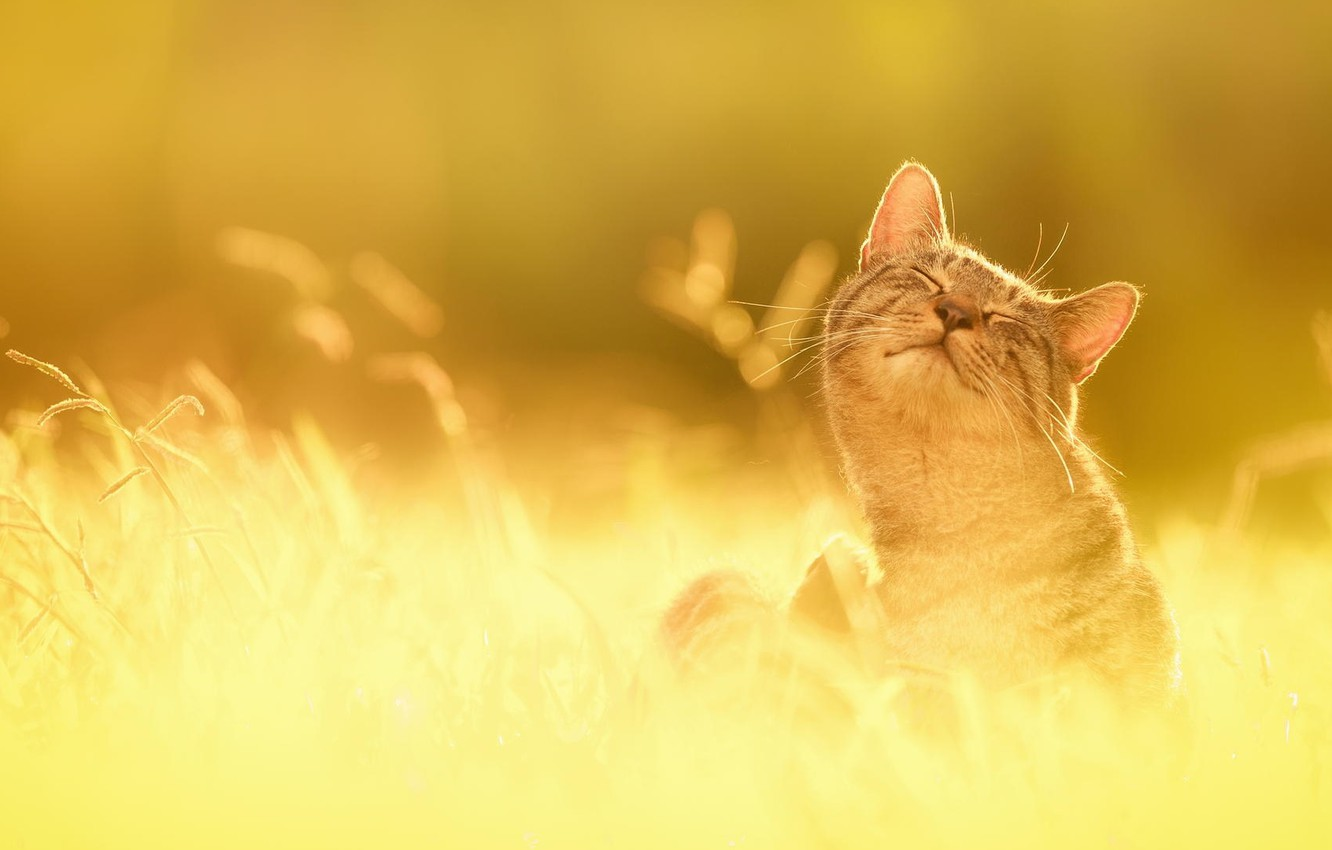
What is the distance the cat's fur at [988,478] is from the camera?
2.53m

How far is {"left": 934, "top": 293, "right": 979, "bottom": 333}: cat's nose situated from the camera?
295cm

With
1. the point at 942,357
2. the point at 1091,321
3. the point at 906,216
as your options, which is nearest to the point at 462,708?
the point at 942,357

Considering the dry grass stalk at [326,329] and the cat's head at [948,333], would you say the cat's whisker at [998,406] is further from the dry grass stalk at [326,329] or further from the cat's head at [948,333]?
the dry grass stalk at [326,329]

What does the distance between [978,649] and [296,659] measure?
1.46m

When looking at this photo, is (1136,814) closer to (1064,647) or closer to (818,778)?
(818,778)

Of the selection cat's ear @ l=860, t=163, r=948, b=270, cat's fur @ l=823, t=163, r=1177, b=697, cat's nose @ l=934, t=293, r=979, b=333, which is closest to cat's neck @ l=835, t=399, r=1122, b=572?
cat's fur @ l=823, t=163, r=1177, b=697

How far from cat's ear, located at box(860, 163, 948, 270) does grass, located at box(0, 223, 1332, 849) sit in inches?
29.6

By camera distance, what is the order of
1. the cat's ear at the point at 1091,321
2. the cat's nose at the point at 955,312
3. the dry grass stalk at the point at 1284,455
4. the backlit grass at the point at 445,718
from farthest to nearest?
the cat's ear at the point at 1091,321 < the cat's nose at the point at 955,312 < the dry grass stalk at the point at 1284,455 < the backlit grass at the point at 445,718

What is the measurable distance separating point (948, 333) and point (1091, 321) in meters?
0.55

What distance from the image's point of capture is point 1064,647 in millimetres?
2482

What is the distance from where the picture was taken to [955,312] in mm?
2961

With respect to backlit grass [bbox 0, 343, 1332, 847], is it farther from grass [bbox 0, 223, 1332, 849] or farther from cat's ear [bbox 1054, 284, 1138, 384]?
cat's ear [bbox 1054, 284, 1138, 384]

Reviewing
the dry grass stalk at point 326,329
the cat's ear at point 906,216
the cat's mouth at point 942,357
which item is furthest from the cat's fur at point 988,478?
the dry grass stalk at point 326,329

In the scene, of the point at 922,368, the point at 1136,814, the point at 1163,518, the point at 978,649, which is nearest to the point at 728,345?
the point at 922,368
